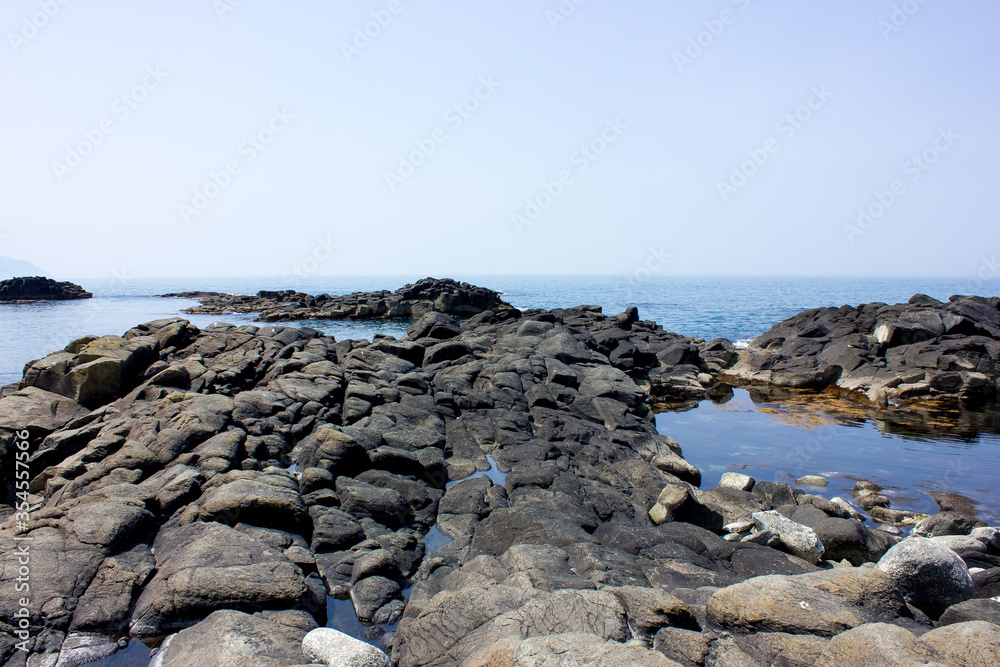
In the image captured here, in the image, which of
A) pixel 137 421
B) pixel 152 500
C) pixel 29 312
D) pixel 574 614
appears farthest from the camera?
pixel 29 312

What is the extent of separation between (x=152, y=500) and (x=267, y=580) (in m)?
3.24

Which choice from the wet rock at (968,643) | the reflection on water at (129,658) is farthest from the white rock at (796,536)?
the reflection on water at (129,658)

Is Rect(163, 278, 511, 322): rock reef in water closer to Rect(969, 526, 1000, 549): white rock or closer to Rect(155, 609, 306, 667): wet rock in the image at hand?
Rect(969, 526, 1000, 549): white rock

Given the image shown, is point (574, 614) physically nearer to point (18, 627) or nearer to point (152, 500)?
point (18, 627)

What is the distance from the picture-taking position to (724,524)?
9695 mm

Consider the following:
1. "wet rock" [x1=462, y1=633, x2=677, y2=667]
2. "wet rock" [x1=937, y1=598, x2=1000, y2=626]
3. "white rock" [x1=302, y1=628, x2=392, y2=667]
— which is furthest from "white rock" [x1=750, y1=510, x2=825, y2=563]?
"white rock" [x1=302, y1=628, x2=392, y2=667]

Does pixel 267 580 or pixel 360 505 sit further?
pixel 360 505

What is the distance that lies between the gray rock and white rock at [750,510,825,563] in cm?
229

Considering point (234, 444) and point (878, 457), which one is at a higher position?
point (234, 444)

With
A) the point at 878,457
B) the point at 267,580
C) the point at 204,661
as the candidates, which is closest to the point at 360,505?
the point at 267,580

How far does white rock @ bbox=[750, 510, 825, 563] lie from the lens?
27.9ft

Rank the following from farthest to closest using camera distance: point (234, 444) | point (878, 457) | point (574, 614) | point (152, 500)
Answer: point (878, 457) < point (234, 444) < point (152, 500) < point (574, 614)

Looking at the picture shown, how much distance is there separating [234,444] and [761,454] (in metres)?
12.9

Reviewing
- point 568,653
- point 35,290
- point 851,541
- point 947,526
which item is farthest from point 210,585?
point 35,290
